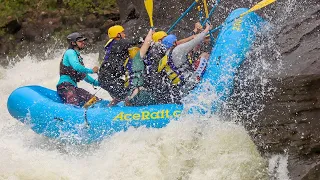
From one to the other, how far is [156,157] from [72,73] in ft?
6.13

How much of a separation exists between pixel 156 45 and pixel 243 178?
1.84m

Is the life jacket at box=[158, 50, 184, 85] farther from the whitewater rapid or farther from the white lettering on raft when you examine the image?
the whitewater rapid

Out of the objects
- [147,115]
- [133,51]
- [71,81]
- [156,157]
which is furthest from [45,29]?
[156,157]

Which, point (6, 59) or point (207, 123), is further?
point (6, 59)

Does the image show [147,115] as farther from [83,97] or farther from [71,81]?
[71,81]

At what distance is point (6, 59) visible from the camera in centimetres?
1113

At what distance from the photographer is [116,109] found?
5.34 m

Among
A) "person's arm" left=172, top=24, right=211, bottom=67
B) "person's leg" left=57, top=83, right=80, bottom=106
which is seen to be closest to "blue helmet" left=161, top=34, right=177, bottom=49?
"person's arm" left=172, top=24, right=211, bottom=67

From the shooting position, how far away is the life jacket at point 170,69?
209 inches

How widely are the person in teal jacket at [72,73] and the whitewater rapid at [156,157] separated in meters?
0.64

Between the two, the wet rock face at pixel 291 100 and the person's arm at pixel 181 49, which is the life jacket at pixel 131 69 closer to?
the person's arm at pixel 181 49

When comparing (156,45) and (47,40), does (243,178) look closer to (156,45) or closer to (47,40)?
(156,45)

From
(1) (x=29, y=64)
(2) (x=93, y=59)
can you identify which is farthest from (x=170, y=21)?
(1) (x=29, y=64)

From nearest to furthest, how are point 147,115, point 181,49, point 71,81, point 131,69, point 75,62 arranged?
point 147,115 < point 181,49 < point 131,69 < point 75,62 < point 71,81
